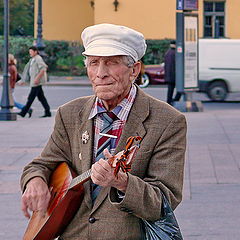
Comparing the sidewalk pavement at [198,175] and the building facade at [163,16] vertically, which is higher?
the building facade at [163,16]

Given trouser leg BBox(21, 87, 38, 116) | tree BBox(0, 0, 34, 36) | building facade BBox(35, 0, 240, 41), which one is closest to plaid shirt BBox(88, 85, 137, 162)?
trouser leg BBox(21, 87, 38, 116)

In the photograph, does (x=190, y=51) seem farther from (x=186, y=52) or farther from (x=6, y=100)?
(x=6, y=100)

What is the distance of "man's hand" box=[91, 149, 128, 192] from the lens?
2.93m

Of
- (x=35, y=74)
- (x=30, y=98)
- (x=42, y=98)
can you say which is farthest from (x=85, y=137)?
(x=42, y=98)

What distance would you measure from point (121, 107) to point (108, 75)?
0.16 m

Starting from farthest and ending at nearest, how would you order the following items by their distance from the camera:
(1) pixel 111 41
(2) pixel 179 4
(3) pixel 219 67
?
(3) pixel 219 67, (2) pixel 179 4, (1) pixel 111 41

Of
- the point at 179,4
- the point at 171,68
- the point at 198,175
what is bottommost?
the point at 198,175

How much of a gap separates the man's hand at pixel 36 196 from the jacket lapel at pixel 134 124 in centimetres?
23

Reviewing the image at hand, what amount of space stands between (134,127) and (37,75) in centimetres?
1602

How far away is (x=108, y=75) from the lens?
11.0 ft

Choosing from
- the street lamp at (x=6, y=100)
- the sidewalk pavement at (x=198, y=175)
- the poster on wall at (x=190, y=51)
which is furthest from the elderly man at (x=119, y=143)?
the poster on wall at (x=190, y=51)

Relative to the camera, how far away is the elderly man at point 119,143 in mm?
3271

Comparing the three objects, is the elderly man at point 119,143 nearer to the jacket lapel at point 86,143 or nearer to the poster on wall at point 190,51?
the jacket lapel at point 86,143

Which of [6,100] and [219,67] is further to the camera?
[219,67]
